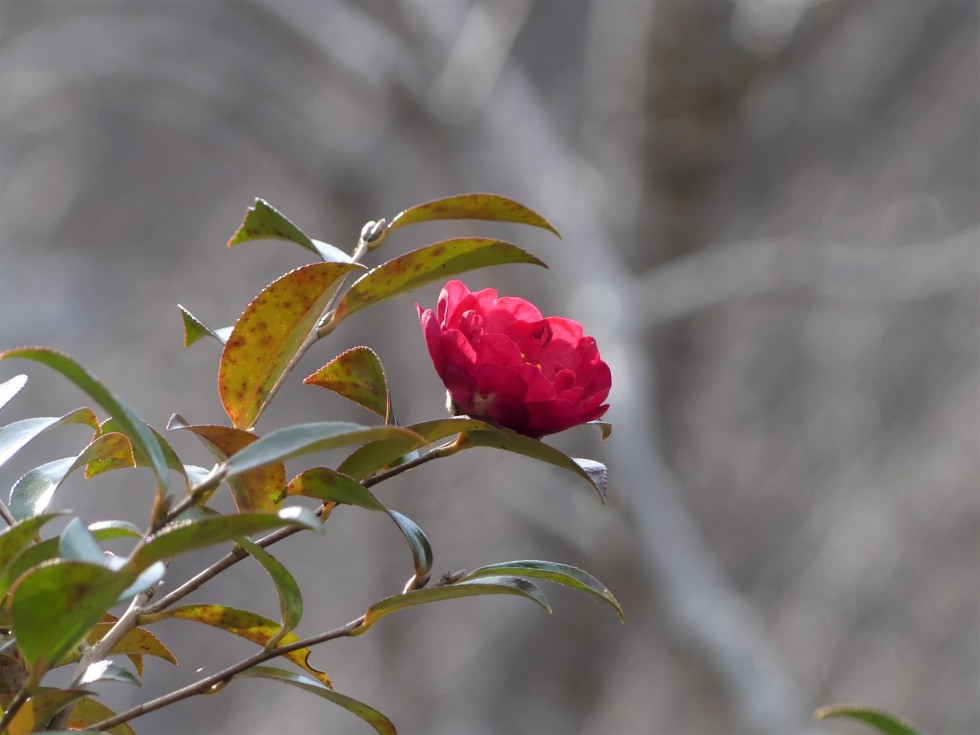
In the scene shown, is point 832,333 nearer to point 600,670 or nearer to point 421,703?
point 600,670

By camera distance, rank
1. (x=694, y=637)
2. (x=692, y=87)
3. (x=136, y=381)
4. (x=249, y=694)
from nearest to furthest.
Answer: (x=694, y=637) < (x=692, y=87) < (x=249, y=694) < (x=136, y=381)

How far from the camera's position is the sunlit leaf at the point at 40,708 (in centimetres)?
31

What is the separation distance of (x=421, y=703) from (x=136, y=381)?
1.41 meters

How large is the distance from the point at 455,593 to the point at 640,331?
2.00 m

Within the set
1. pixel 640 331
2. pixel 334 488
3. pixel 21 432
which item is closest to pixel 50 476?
pixel 21 432

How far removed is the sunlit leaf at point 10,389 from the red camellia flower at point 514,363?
0.15m

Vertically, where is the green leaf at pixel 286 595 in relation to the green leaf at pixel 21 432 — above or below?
below

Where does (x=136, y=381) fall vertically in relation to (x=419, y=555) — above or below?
above

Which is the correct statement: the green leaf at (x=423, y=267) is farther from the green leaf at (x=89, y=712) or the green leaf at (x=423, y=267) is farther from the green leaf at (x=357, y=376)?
the green leaf at (x=89, y=712)

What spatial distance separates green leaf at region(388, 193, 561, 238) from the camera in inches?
14.7

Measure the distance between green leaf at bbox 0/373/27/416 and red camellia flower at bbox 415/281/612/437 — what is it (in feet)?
0.49

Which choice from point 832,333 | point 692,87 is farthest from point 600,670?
point 692,87

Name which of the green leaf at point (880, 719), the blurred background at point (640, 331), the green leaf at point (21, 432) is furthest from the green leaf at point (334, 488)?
the blurred background at point (640, 331)

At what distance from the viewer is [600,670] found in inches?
103
